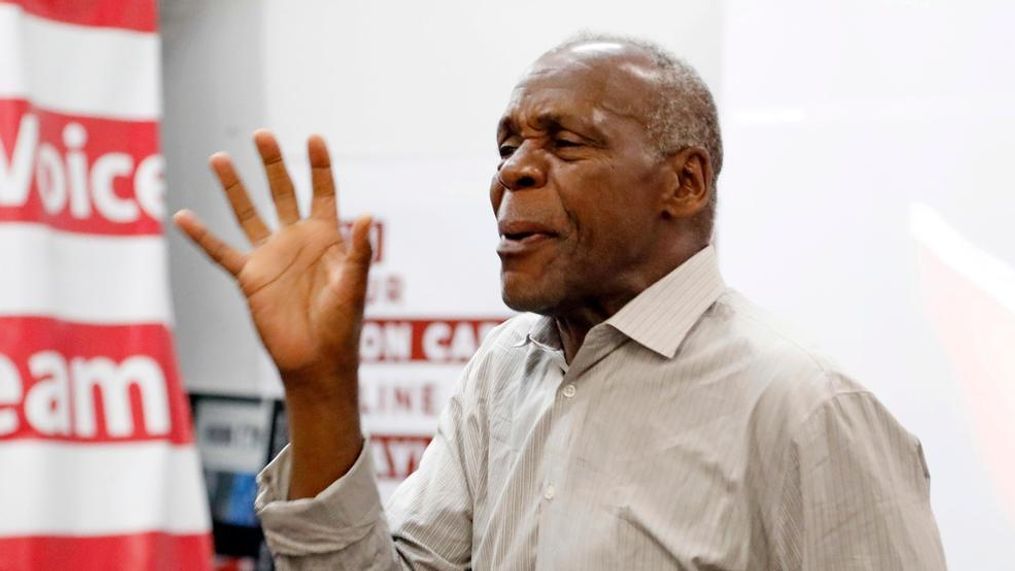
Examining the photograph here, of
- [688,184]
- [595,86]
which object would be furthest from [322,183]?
[688,184]

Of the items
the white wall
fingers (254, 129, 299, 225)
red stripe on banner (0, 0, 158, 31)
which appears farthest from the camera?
red stripe on banner (0, 0, 158, 31)

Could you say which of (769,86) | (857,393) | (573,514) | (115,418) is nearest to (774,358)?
(857,393)

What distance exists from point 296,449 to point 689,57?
1777 mm

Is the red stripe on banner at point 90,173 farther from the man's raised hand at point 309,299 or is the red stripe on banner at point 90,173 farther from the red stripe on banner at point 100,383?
the man's raised hand at point 309,299

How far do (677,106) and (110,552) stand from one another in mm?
1876

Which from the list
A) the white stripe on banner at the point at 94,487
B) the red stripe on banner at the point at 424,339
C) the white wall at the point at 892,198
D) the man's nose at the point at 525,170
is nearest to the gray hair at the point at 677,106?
the man's nose at the point at 525,170

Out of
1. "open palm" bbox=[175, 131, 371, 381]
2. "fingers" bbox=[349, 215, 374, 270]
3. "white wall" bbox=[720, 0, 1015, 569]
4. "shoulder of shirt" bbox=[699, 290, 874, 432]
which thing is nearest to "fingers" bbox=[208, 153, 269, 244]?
"open palm" bbox=[175, 131, 371, 381]

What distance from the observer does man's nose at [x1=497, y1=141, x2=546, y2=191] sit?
1396mm

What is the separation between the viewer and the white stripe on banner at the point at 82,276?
2.71m

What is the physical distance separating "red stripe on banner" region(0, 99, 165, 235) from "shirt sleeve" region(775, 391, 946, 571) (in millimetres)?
2007

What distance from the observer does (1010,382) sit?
2.17 m

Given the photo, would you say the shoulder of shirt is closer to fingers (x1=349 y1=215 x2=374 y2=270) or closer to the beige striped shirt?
the beige striped shirt

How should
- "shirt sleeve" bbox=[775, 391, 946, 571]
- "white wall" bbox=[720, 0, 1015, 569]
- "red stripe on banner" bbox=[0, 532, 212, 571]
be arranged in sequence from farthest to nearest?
1. "red stripe on banner" bbox=[0, 532, 212, 571]
2. "white wall" bbox=[720, 0, 1015, 569]
3. "shirt sleeve" bbox=[775, 391, 946, 571]

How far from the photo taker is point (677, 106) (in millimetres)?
1432
